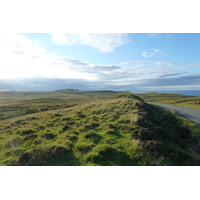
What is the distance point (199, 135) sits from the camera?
390 inches

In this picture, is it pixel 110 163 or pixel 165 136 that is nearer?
pixel 110 163

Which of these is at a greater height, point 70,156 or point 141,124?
point 141,124

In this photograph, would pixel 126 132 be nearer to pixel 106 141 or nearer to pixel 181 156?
pixel 106 141

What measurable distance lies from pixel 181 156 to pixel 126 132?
3205 millimetres

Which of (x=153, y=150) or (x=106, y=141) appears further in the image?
(x=106, y=141)

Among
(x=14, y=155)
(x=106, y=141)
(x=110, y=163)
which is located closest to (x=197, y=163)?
(x=110, y=163)

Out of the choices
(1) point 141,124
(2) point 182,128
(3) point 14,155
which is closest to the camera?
(3) point 14,155

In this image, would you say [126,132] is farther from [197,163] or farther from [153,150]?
[197,163]

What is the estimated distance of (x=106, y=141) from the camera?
750cm

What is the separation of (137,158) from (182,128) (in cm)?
813

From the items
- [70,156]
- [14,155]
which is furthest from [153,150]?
[14,155]

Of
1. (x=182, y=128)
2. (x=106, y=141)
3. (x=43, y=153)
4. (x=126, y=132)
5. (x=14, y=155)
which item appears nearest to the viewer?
(x=43, y=153)

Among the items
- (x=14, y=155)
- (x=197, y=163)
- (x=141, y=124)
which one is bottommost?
(x=14, y=155)

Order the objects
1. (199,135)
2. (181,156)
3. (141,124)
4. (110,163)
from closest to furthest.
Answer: (110,163), (181,156), (141,124), (199,135)
